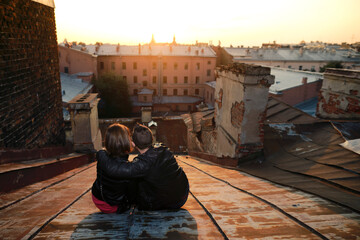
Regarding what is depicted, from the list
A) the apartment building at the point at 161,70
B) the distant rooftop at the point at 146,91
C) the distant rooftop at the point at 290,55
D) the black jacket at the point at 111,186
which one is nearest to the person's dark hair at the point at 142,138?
the black jacket at the point at 111,186

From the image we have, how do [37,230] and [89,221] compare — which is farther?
[89,221]

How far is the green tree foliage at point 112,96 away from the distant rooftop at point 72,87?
2.83m

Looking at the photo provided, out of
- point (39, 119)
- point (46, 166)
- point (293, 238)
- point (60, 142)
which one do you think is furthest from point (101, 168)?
point (60, 142)

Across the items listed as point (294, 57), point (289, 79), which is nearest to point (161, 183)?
point (289, 79)

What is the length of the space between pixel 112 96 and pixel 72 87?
6.58 meters

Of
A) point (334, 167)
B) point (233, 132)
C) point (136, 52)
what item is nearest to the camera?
point (334, 167)

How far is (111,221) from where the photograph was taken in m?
2.74

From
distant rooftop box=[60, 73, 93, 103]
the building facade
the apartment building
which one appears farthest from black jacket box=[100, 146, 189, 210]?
the building facade

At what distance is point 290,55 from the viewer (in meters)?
43.1

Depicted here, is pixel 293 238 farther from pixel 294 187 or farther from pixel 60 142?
pixel 60 142

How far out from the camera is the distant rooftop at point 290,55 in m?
41.5

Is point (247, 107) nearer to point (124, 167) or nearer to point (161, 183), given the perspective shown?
point (161, 183)

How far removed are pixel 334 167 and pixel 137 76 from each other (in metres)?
33.7

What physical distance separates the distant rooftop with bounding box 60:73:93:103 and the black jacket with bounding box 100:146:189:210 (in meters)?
20.4
